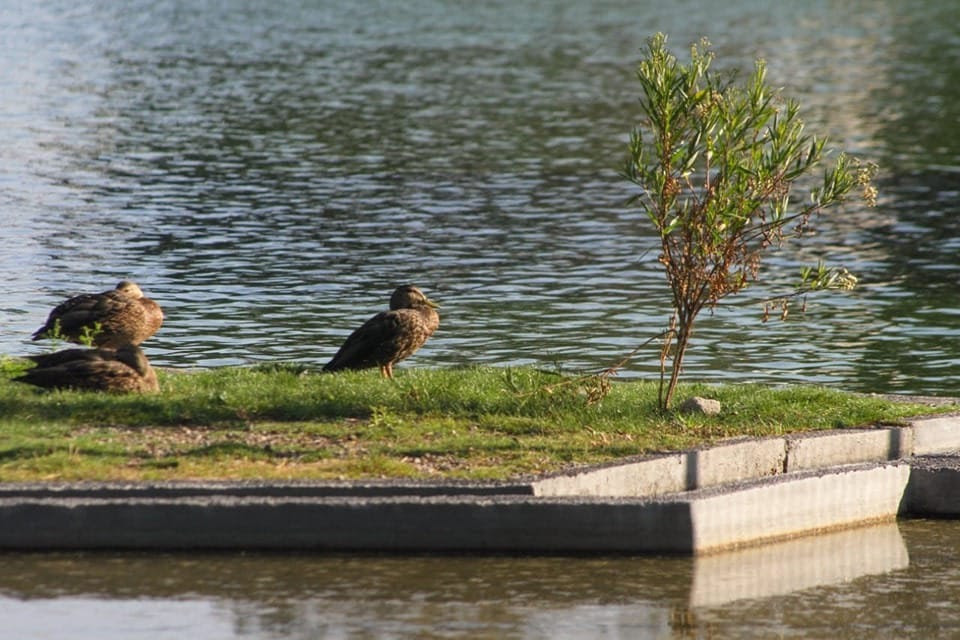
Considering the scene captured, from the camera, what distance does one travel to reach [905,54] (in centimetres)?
6059

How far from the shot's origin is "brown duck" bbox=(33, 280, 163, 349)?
15.2m

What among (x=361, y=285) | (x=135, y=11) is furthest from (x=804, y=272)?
(x=135, y=11)

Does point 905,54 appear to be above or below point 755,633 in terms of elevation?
above

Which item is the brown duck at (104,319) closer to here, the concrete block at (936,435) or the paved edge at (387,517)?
the paved edge at (387,517)

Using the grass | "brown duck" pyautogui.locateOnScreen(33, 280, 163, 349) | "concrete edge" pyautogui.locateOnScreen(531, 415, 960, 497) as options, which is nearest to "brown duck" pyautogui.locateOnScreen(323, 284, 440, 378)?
the grass

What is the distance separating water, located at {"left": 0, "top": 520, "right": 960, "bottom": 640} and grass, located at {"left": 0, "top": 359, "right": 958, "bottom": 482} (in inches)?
41.4

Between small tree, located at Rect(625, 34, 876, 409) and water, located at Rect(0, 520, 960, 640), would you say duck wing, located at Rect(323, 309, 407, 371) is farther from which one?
water, located at Rect(0, 520, 960, 640)

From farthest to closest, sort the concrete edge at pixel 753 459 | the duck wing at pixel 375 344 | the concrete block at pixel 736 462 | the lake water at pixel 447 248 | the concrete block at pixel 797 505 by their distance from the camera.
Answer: the duck wing at pixel 375 344
the concrete block at pixel 736 462
the concrete edge at pixel 753 459
the concrete block at pixel 797 505
the lake water at pixel 447 248

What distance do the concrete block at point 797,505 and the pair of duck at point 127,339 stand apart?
406 cm

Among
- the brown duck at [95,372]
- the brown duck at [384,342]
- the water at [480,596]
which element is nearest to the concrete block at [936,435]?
the water at [480,596]

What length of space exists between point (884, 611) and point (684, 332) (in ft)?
12.4

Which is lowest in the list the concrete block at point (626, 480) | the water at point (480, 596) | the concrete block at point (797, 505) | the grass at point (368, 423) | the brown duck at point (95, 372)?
the water at point (480, 596)

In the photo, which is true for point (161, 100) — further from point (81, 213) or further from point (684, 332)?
point (684, 332)

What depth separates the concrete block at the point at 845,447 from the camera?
12234mm
